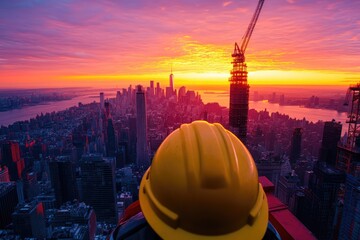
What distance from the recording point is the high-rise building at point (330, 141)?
21.1m

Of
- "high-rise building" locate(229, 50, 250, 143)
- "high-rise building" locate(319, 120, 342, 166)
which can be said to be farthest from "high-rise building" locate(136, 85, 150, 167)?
"high-rise building" locate(319, 120, 342, 166)

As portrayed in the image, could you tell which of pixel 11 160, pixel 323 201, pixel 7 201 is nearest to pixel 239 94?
pixel 323 201

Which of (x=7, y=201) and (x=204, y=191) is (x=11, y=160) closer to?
(x=7, y=201)

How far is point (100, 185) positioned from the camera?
20.5 metres

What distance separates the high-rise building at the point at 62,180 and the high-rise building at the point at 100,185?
180cm

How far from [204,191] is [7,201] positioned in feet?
79.9

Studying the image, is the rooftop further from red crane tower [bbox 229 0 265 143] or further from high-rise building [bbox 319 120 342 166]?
high-rise building [bbox 319 120 342 166]

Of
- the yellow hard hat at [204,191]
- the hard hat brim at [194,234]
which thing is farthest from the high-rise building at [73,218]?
the yellow hard hat at [204,191]

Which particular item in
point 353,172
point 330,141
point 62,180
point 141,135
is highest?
point 353,172

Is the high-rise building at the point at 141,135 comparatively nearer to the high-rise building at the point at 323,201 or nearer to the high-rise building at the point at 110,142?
the high-rise building at the point at 110,142

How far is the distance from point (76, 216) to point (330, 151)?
24.6 meters

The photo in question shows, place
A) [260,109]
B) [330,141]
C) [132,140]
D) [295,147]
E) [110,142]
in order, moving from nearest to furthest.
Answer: [330,141]
[295,147]
[110,142]
[132,140]
[260,109]

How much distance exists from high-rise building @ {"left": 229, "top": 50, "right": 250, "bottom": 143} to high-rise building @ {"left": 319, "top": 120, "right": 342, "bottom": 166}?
520 inches

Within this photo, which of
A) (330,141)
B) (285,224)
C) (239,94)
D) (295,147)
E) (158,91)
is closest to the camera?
(285,224)
